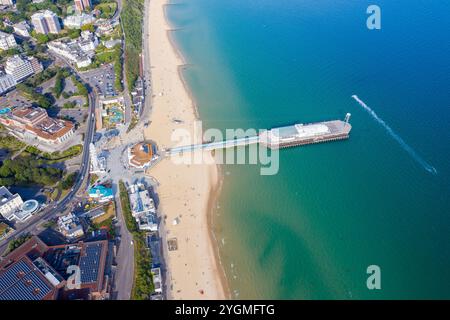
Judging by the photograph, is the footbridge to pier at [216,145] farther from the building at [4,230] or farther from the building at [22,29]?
the building at [22,29]

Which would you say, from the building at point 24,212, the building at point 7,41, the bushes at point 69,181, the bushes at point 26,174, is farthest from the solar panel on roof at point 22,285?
the building at point 7,41

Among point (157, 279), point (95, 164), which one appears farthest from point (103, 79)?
point (157, 279)

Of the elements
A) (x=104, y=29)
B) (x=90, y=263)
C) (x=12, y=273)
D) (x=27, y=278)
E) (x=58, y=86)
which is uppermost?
(x=104, y=29)

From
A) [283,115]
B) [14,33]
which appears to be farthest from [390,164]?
[14,33]

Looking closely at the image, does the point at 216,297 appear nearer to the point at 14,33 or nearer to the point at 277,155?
the point at 277,155

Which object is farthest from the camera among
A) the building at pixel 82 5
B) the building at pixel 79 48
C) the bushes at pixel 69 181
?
the building at pixel 82 5

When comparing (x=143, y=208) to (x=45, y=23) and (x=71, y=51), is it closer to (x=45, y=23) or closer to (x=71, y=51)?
Result: (x=71, y=51)
